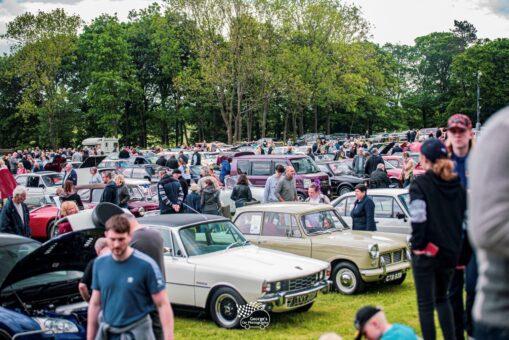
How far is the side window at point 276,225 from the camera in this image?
1154cm

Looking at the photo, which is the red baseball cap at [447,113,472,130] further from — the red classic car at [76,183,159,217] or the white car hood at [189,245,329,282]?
the red classic car at [76,183,159,217]

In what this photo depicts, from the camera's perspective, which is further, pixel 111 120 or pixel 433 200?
pixel 111 120

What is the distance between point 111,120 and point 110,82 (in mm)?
4308

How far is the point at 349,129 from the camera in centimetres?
8300

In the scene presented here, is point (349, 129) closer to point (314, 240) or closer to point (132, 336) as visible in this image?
point (314, 240)

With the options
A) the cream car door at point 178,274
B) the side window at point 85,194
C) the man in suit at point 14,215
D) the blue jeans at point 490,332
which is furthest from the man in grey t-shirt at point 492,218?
the side window at point 85,194

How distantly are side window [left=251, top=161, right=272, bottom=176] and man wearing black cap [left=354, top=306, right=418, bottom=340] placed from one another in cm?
1767

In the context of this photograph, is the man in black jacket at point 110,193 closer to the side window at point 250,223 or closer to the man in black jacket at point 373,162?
the side window at point 250,223

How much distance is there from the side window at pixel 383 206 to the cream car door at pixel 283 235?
8.91 feet

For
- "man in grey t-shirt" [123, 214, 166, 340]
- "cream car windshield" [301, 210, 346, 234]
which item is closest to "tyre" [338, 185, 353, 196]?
"cream car windshield" [301, 210, 346, 234]

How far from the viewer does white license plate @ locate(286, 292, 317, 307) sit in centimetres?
885

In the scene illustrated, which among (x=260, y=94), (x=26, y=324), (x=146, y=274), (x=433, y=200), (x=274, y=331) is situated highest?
(x=260, y=94)

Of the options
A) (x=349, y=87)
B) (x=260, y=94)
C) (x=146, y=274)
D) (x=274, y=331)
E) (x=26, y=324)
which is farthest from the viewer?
(x=349, y=87)

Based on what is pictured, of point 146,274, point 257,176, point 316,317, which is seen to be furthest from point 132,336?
point 257,176
